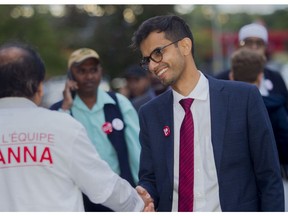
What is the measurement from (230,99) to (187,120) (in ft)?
0.89

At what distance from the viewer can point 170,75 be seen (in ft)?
12.8

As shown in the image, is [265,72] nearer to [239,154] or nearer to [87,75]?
[87,75]

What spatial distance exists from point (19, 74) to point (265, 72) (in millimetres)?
3049

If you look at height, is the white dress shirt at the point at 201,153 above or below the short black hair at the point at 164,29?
A: below

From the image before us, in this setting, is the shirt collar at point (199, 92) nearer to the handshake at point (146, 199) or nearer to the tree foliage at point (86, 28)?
the handshake at point (146, 199)

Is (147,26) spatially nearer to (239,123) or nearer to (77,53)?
(239,123)

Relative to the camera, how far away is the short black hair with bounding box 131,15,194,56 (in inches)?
Result: 156

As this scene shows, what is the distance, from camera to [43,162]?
343 cm

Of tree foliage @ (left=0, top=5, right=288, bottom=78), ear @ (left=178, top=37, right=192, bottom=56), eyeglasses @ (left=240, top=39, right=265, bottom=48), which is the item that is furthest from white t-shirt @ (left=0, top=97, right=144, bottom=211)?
tree foliage @ (left=0, top=5, right=288, bottom=78)

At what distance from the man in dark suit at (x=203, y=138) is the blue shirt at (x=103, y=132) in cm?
176

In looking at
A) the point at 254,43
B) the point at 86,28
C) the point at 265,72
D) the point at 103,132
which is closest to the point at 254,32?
the point at 254,43

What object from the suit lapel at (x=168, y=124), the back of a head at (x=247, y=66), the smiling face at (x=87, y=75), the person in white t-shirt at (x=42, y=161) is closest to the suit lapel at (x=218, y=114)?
the suit lapel at (x=168, y=124)

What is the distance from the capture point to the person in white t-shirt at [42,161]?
3.44m


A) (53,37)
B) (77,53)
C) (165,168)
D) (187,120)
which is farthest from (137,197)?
(53,37)
